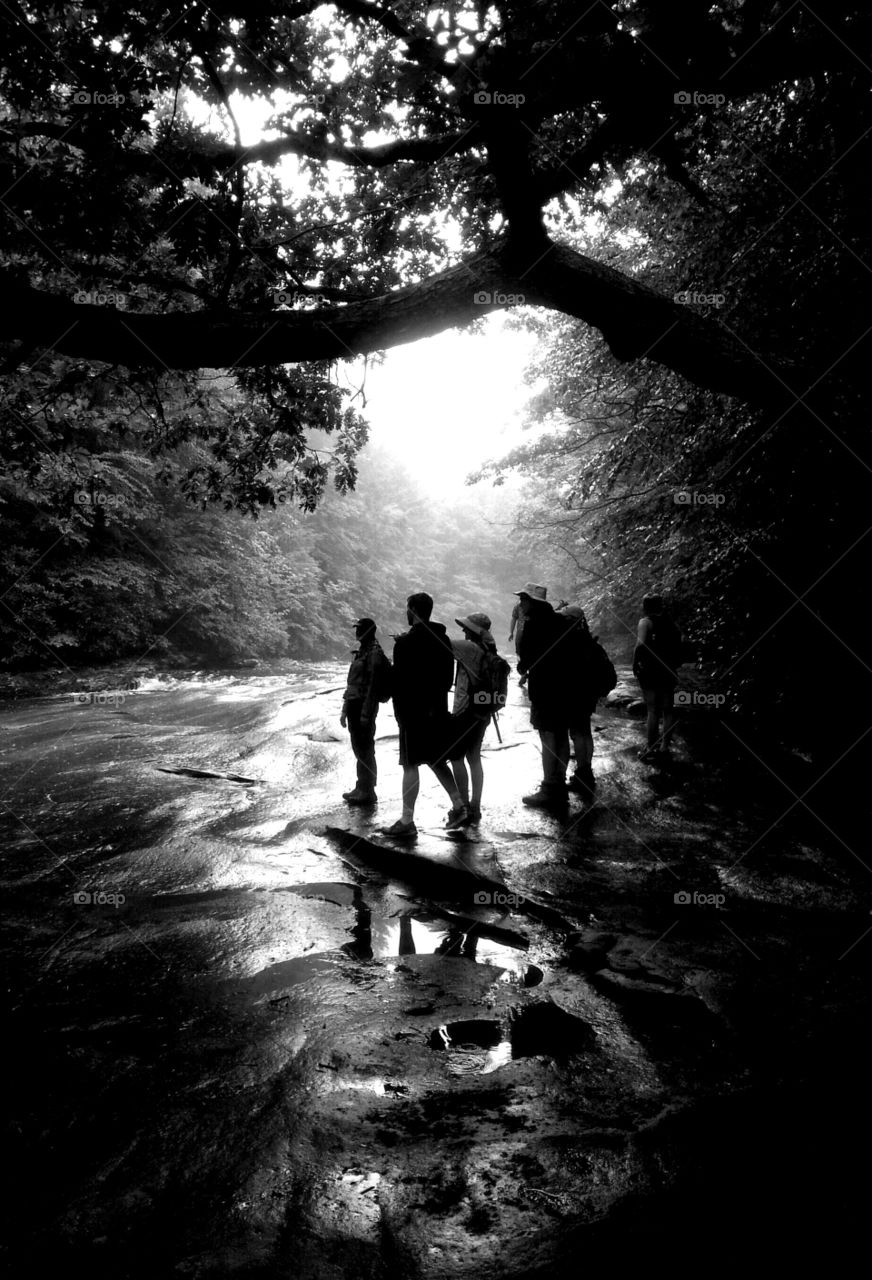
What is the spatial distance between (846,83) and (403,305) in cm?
491

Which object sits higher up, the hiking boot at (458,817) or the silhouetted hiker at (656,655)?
the silhouetted hiker at (656,655)

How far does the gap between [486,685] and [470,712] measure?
0.30 meters

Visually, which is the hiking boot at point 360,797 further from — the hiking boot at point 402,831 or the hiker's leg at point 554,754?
the hiker's leg at point 554,754

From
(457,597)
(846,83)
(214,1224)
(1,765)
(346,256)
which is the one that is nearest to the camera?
(214,1224)

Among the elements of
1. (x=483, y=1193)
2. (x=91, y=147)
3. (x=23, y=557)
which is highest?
(x=91, y=147)

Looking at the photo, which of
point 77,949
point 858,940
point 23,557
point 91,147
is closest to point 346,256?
point 91,147

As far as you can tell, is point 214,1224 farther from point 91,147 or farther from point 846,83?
point 846,83

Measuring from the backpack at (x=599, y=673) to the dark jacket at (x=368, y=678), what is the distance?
210 cm

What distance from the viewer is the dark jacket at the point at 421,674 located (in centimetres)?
572

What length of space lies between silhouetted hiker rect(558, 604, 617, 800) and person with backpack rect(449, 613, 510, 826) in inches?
31.4

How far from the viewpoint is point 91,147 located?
5211 millimetres

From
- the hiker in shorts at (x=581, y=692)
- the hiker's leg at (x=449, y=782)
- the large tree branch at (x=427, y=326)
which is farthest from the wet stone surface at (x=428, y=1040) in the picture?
the large tree branch at (x=427, y=326)

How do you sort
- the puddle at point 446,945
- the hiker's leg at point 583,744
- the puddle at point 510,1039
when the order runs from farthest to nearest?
1. the hiker's leg at point 583,744
2. the puddle at point 446,945
3. the puddle at point 510,1039

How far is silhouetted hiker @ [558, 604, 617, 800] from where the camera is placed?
20.8 ft
